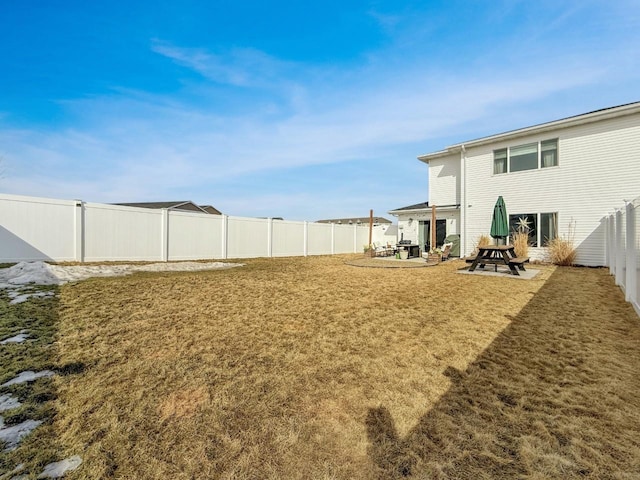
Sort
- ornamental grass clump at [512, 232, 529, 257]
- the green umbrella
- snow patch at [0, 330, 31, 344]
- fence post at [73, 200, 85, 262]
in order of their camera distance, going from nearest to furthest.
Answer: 1. snow patch at [0, 330, 31, 344]
2. fence post at [73, 200, 85, 262]
3. the green umbrella
4. ornamental grass clump at [512, 232, 529, 257]

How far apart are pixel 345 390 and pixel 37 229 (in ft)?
34.1

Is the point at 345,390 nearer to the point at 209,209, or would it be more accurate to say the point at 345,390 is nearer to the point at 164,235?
the point at 164,235

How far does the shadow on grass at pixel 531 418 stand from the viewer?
68.1 inches

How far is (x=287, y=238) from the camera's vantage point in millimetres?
16281

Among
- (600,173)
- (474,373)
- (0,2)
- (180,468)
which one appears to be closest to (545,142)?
(600,173)

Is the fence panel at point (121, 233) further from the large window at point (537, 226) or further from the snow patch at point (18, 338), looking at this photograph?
the large window at point (537, 226)

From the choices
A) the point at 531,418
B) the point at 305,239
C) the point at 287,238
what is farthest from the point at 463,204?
the point at 531,418

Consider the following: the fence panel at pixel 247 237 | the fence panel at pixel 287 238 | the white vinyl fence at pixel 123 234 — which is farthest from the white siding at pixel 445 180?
the fence panel at pixel 247 237

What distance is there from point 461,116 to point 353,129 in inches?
220

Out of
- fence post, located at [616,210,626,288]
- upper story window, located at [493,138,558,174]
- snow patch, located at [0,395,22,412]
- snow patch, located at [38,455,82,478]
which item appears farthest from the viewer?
upper story window, located at [493,138,558,174]

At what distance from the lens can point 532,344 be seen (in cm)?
363

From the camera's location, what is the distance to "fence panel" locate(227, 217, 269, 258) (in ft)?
44.7

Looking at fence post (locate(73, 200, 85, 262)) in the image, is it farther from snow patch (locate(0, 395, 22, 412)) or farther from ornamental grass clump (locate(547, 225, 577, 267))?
ornamental grass clump (locate(547, 225, 577, 267))

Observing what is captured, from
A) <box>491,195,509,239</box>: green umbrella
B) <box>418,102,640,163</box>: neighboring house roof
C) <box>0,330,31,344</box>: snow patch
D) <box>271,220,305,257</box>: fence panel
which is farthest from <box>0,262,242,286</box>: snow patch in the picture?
<box>418,102,640,163</box>: neighboring house roof
